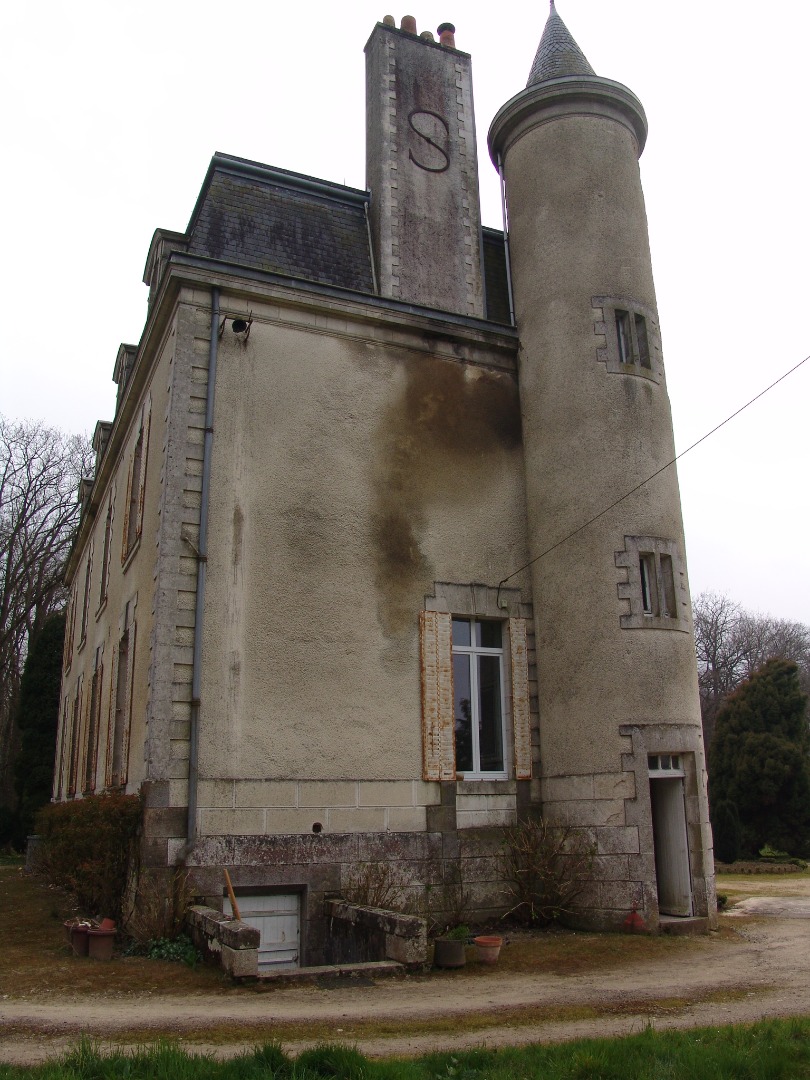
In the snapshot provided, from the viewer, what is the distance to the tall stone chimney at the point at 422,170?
46.2 feet

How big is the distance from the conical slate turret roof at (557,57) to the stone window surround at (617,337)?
12.8 ft

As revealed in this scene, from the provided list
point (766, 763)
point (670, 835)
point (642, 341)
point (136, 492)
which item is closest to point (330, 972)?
point (670, 835)

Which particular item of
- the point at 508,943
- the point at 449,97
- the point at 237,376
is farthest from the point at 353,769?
the point at 449,97

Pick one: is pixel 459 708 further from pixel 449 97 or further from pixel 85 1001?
pixel 449 97

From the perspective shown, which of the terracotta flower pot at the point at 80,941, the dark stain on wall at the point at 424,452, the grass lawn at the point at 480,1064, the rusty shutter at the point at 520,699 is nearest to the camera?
the grass lawn at the point at 480,1064

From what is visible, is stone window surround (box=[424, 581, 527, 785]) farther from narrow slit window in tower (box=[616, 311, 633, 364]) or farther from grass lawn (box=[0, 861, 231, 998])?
grass lawn (box=[0, 861, 231, 998])

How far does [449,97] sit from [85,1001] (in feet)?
47.2

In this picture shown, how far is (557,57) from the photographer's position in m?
14.7

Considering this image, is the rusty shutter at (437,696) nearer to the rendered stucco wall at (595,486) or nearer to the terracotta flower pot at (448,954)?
the rendered stucco wall at (595,486)

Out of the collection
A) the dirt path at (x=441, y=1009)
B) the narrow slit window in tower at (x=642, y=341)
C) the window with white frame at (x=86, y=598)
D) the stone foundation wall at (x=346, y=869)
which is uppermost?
the narrow slit window in tower at (x=642, y=341)

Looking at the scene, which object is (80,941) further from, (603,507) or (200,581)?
(603,507)

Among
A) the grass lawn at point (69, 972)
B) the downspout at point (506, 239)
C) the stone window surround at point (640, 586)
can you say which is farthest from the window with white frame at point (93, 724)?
the downspout at point (506, 239)

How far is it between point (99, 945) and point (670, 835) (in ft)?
22.6

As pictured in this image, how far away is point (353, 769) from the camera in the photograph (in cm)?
1096
